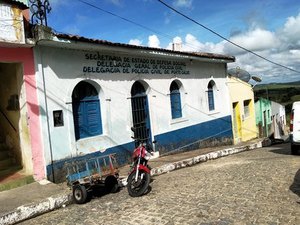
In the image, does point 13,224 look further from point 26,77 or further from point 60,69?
point 60,69

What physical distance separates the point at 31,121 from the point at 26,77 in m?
1.00

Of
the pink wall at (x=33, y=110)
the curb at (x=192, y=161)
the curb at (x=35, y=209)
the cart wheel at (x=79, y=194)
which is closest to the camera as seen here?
the curb at (x=35, y=209)

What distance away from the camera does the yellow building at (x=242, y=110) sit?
1928cm

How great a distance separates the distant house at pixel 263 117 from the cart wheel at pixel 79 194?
18547mm

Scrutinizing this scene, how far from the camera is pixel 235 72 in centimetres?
2034

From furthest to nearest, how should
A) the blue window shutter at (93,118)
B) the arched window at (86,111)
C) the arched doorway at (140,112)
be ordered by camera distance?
1. the arched doorway at (140,112)
2. the blue window shutter at (93,118)
3. the arched window at (86,111)

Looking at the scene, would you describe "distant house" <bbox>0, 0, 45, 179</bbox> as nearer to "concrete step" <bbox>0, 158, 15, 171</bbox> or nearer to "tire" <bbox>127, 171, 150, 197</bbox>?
"concrete step" <bbox>0, 158, 15, 171</bbox>

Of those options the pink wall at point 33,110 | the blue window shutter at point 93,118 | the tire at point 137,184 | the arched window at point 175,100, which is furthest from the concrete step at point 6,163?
the arched window at point 175,100

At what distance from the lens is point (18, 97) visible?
8352 millimetres

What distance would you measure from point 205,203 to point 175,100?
26.7 ft

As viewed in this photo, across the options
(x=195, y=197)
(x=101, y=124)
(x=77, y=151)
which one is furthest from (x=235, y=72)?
(x=195, y=197)

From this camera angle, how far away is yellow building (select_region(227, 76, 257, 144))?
63.3 ft

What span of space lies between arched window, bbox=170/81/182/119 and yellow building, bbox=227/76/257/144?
5.19m

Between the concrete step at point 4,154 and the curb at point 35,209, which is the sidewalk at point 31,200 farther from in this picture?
the concrete step at point 4,154
